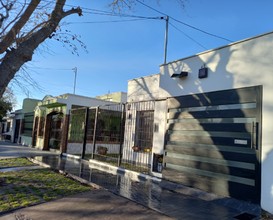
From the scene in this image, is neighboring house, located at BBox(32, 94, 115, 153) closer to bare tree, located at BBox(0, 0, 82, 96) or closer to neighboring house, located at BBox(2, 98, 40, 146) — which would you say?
neighboring house, located at BBox(2, 98, 40, 146)

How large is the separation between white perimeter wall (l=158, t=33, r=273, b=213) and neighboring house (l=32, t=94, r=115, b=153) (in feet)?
33.3

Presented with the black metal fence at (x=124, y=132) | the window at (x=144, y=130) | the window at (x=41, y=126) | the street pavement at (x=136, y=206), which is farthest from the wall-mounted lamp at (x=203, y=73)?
the window at (x=41, y=126)

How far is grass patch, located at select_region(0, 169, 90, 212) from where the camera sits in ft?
19.5

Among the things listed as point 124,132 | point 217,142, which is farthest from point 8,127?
point 217,142

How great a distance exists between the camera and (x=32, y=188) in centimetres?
706

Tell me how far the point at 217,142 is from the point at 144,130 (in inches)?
223

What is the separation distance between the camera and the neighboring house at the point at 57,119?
678 inches

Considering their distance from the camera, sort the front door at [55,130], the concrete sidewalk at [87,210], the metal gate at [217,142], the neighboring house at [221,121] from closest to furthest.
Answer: the concrete sidewalk at [87,210] < the neighboring house at [221,121] < the metal gate at [217,142] < the front door at [55,130]

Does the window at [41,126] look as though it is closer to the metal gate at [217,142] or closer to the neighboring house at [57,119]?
the neighboring house at [57,119]

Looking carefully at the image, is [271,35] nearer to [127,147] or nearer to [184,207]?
[184,207]

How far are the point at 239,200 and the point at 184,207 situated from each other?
138 cm

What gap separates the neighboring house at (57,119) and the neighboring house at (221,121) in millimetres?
9185

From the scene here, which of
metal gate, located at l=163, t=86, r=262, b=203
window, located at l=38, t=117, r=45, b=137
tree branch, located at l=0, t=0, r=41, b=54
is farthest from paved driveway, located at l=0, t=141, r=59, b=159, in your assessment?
metal gate, located at l=163, t=86, r=262, b=203

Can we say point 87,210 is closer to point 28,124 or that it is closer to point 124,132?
point 124,132
